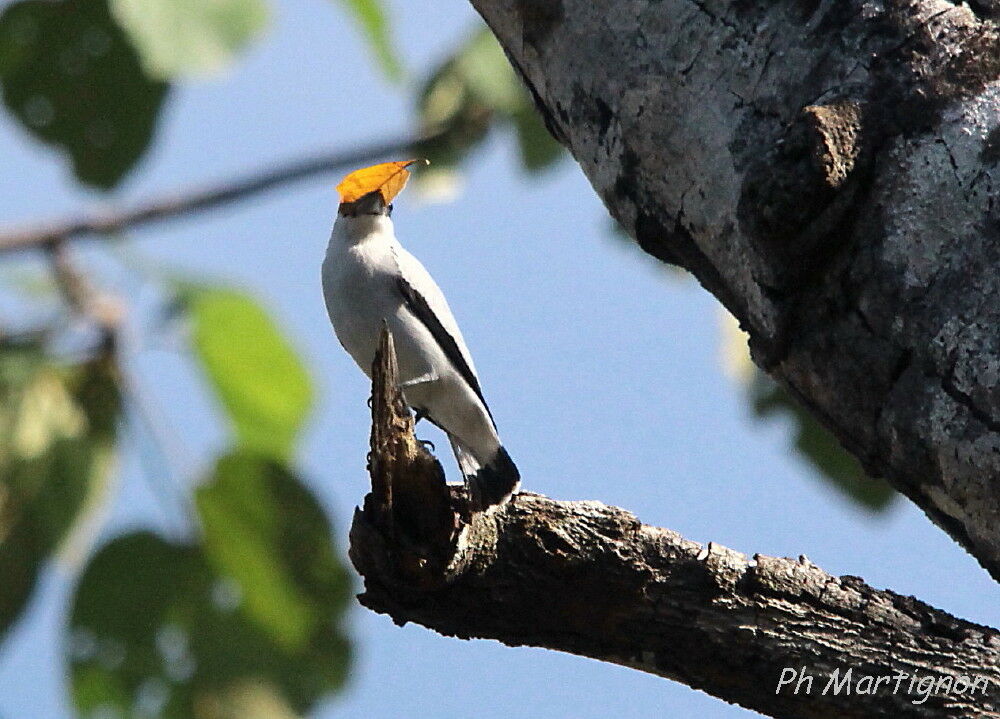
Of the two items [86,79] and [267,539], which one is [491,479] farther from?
[86,79]

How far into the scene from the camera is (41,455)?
426 cm

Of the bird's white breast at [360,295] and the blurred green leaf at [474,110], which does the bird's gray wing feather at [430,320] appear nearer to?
the bird's white breast at [360,295]

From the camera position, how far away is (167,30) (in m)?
3.35

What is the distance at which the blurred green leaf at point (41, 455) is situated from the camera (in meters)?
4.18

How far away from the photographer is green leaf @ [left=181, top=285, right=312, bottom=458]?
4078 millimetres

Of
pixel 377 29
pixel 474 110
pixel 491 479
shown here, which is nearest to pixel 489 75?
pixel 474 110

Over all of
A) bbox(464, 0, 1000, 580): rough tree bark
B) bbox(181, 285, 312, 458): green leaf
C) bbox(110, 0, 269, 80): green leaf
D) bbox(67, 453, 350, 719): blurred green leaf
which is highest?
bbox(464, 0, 1000, 580): rough tree bark

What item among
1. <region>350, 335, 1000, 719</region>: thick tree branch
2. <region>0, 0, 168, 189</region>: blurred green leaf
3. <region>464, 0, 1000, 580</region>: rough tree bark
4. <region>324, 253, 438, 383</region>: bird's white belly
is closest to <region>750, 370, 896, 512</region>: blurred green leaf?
<region>324, 253, 438, 383</region>: bird's white belly

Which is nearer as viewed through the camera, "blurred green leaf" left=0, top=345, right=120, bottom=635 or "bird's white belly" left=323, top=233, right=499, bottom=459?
"bird's white belly" left=323, top=233, right=499, bottom=459

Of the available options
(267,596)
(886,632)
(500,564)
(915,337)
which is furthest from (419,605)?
(267,596)

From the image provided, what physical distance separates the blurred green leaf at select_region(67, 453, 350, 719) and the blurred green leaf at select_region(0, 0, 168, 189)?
114 centimetres

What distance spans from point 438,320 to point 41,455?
1585 millimetres

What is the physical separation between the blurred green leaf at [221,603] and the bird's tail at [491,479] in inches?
44.4

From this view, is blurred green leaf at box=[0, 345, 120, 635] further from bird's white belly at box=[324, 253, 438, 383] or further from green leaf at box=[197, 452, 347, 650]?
bird's white belly at box=[324, 253, 438, 383]
